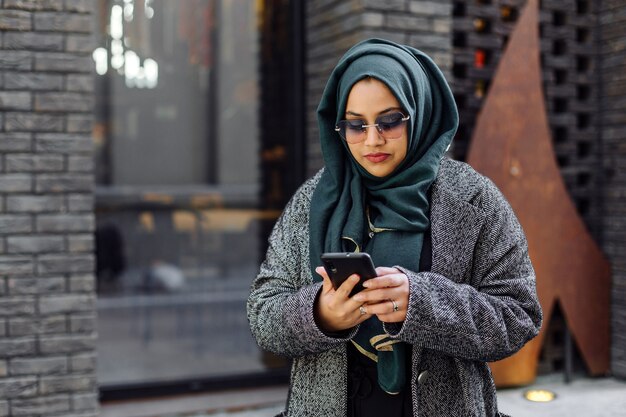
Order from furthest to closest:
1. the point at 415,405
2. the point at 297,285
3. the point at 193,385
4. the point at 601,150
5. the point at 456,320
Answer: the point at 601,150 → the point at 193,385 → the point at 297,285 → the point at 415,405 → the point at 456,320

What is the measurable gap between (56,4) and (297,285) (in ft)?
8.74

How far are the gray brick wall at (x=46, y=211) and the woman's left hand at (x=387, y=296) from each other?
2710 millimetres

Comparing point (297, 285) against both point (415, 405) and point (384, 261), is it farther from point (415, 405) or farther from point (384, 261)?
point (415, 405)

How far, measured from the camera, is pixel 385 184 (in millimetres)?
1816

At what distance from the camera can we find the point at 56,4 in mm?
3879

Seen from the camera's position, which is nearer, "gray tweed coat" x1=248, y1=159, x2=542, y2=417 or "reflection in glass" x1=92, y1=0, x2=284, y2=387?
"gray tweed coat" x1=248, y1=159, x2=542, y2=417

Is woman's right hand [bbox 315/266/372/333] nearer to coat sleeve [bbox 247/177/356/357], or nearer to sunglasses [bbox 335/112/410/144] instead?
coat sleeve [bbox 247/177/356/357]

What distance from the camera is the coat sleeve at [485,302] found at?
5.39 feet

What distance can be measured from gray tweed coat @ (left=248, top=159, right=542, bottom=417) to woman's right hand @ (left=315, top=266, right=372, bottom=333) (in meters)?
0.02

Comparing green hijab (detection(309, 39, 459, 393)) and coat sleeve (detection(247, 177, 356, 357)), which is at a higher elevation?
green hijab (detection(309, 39, 459, 393))

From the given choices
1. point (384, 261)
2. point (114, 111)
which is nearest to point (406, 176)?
point (384, 261)

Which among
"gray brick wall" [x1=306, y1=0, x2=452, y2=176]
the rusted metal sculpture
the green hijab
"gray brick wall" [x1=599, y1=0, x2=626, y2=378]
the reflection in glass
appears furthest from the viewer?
the reflection in glass

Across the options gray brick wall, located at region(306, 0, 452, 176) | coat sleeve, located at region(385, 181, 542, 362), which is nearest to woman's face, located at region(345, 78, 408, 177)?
coat sleeve, located at region(385, 181, 542, 362)

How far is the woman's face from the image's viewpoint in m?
1.76
